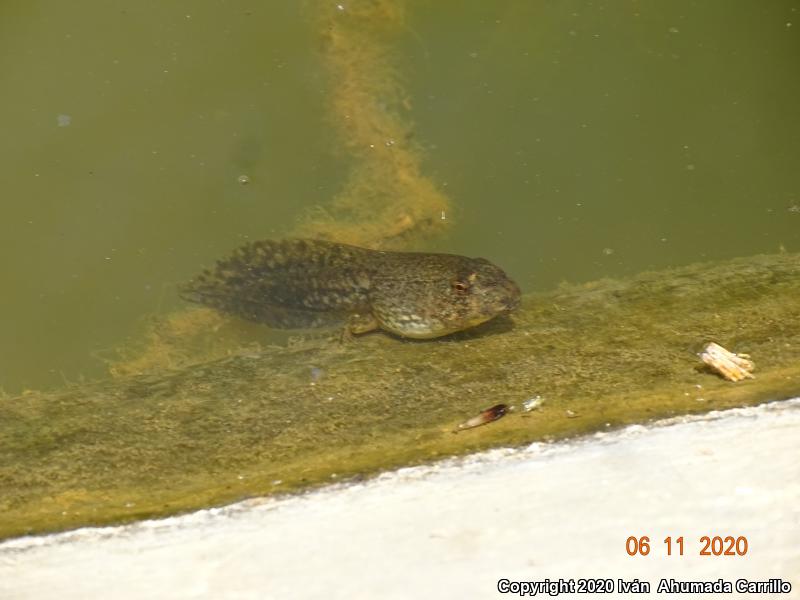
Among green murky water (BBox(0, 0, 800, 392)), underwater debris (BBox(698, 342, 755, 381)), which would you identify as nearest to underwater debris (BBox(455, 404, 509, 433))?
underwater debris (BBox(698, 342, 755, 381))

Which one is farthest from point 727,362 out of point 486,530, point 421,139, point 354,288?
point 421,139

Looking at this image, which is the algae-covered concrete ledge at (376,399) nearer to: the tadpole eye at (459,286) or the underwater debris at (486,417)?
the underwater debris at (486,417)

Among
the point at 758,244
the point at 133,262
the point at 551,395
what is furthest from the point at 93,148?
the point at 758,244

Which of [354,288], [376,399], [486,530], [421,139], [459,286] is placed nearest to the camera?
[486,530]

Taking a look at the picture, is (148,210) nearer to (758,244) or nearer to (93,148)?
(93,148)

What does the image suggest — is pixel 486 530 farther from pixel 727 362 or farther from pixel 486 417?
pixel 727 362

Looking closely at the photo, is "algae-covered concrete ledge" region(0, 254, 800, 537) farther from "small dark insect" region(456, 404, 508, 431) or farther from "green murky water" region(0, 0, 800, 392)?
"green murky water" region(0, 0, 800, 392)
